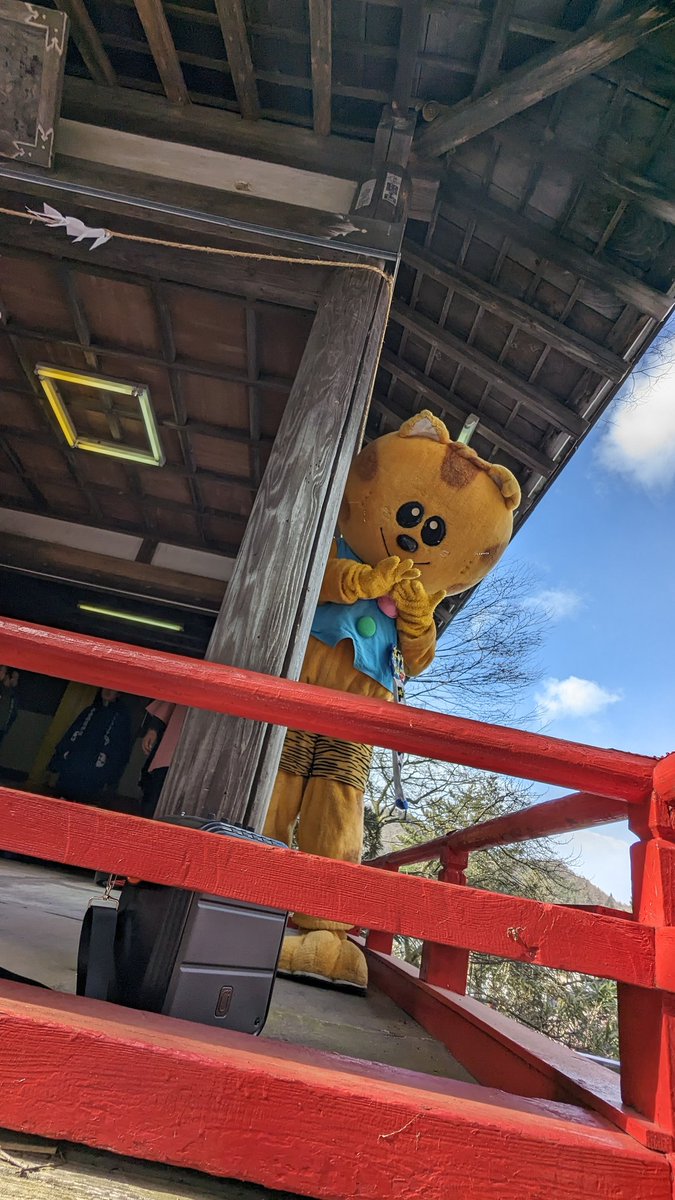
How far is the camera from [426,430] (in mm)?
3512

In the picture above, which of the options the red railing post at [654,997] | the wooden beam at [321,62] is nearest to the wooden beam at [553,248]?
the wooden beam at [321,62]

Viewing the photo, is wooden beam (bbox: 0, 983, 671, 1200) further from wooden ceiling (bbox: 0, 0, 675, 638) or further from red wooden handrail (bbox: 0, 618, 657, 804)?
wooden ceiling (bbox: 0, 0, 675, 638)

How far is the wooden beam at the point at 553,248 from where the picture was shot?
12.1 ft

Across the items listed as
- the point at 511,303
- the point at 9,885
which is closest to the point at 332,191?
the point at 511,303

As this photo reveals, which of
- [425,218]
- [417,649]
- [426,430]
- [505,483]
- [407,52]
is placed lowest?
[417,649]

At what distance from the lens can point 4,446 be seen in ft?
18.7

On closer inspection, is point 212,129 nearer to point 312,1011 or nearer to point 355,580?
point 355,580

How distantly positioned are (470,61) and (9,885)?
5.19m

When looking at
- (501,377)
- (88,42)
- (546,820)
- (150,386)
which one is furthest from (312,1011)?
(88,42)

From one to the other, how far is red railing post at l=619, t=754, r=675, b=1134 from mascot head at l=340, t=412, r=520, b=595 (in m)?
2.23

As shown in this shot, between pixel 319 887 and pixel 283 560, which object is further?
pixel 283 560

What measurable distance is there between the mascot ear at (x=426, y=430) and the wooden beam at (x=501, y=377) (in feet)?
3.58

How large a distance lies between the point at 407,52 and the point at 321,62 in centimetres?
44

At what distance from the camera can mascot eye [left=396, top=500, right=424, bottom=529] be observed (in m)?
3.43
